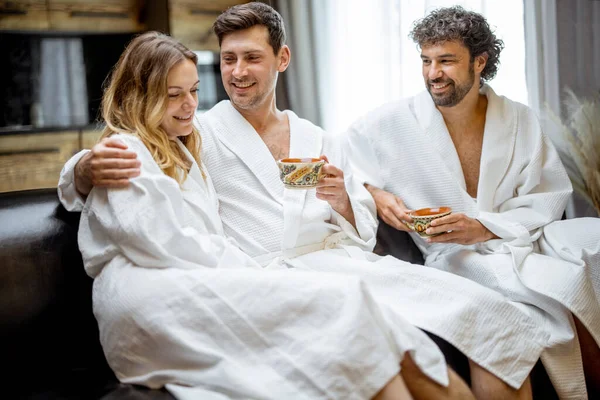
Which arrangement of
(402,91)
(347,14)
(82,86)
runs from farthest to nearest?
Result: (82,86) → (347,14) → (402,91)

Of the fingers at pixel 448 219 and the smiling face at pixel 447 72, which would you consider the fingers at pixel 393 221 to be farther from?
the smiling face at pixel 447 72

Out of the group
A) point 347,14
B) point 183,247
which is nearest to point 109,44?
point 347,14

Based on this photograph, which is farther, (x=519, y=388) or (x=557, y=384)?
(x=557, y=384)

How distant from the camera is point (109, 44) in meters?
4.72

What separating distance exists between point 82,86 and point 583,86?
3.17 meters

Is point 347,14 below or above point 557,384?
above

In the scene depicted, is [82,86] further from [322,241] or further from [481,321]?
[481,321]

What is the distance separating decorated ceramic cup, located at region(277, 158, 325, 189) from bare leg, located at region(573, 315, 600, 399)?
871 millimetres

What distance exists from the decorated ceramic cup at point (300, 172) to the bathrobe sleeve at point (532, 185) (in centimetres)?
63

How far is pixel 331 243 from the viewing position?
2.20 meters

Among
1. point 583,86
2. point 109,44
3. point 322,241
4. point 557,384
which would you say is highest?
point 109,44

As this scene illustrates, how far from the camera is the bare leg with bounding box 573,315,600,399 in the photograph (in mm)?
2047

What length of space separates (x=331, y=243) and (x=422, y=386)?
69 centimetres

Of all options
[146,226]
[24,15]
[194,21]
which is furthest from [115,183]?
[24,15]
